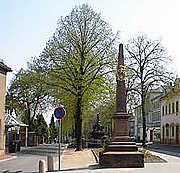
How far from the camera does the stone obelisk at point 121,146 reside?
19969mm

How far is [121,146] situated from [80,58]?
16259 mm

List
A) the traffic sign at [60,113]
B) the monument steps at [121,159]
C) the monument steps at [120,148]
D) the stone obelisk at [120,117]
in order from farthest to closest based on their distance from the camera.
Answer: the stone obelisk at [120,117] < the monument steps at [120,148] < the monument steps at [121,159] < the traffic sign at [60,113]

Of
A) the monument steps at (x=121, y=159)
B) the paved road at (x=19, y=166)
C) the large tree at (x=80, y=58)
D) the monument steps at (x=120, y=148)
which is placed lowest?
the paved road at (x=19, y=166)

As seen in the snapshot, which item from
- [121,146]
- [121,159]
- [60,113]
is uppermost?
[60,113]

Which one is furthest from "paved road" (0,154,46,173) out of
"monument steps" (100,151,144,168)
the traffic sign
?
"monument steps" (100,151,144,168)

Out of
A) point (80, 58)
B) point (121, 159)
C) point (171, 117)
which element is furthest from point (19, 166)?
point (171, 117)

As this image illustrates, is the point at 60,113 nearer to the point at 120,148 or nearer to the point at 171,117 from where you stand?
the point at 120,148

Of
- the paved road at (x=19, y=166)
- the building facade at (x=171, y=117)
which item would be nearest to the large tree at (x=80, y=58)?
the paved road at (x=19, y=166)

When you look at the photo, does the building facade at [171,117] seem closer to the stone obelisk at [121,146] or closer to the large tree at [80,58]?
the large tree at [80,58]

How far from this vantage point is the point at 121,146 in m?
21.1

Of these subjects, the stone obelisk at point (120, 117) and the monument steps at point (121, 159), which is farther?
the stone obelisk at point (120, 117)

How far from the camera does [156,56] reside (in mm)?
47344

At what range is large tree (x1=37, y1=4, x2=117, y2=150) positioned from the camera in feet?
117

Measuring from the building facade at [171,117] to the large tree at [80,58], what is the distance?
70.1 ft
